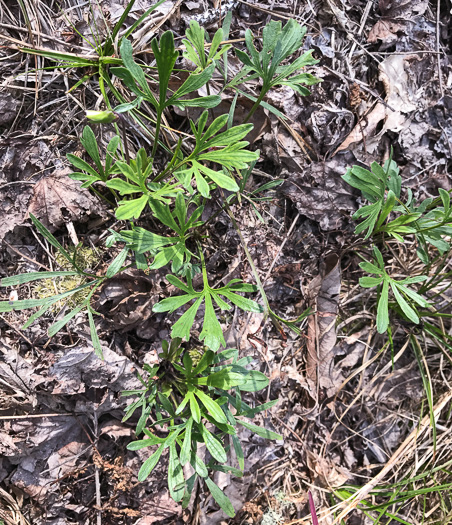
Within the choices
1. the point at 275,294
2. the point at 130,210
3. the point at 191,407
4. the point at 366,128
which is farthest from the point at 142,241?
the point at 366,128

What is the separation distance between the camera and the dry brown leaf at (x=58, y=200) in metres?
1.75

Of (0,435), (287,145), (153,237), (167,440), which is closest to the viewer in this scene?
(153,237)

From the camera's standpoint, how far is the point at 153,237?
138 centimetres

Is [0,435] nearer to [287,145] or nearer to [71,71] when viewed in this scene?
[71,71]

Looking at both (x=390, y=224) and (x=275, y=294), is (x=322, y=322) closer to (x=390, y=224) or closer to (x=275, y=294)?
(x=275, y=294)

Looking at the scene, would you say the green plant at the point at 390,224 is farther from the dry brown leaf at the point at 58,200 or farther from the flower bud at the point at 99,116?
the dry brown leaf at the point at 58,200

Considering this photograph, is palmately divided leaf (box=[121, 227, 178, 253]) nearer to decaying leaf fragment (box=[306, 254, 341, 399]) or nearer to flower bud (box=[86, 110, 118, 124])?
flower bud (box=[86, 110, 118, 124])

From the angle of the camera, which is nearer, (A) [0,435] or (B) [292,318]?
(A) [0,435]

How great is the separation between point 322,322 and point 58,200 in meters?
1.36

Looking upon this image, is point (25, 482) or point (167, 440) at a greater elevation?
point (167, 440)

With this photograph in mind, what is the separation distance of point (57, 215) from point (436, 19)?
2.16 meters

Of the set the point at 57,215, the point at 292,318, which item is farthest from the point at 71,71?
the point at 292,318

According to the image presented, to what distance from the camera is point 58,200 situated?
176cm

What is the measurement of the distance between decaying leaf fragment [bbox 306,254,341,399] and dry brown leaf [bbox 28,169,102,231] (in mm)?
1127
